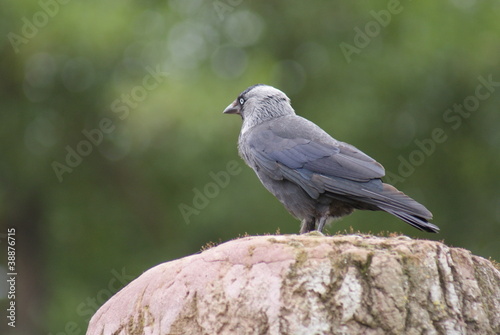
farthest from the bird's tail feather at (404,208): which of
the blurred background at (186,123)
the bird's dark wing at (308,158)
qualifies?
the blurred background at (186,123)

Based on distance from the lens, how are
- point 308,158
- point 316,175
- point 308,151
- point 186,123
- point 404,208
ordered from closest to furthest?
point 404,208, point 316,175, point 308,158, point 308,151, point 186,123

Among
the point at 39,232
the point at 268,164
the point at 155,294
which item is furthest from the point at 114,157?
the point at 155,294

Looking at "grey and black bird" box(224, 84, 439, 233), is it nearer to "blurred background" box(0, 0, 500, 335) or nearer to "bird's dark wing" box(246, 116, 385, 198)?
"bird's dark wing" box(246, 116, 385, 198)

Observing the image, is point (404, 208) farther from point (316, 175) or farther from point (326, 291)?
point (326, 291)

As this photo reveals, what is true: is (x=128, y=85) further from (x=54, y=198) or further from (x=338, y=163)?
(x=338, y=163)

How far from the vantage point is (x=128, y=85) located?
14.6 metres

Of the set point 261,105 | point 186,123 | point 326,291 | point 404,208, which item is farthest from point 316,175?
point 186,123

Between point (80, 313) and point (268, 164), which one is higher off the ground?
point (268, 164)

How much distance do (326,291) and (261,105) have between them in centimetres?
440

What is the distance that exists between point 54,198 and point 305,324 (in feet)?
34.6

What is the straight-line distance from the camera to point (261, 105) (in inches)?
405

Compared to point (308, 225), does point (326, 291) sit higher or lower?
lower

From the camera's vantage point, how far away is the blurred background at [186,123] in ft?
47.5

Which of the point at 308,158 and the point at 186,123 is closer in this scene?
the point at 308,158
